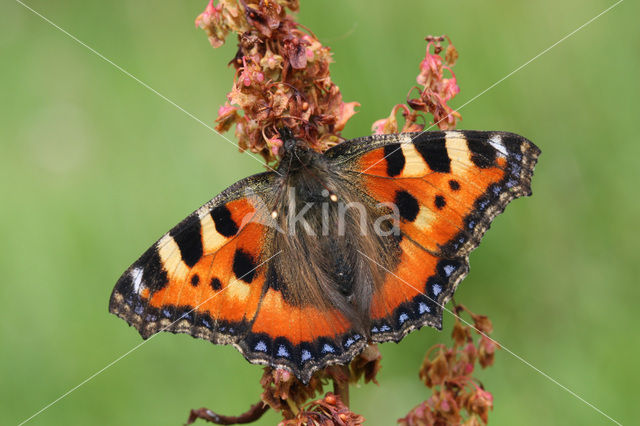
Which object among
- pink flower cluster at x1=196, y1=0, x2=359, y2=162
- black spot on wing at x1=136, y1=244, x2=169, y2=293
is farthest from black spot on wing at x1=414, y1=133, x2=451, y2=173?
black spot on wing at x1=136, y1=244, x2=169, y2=293

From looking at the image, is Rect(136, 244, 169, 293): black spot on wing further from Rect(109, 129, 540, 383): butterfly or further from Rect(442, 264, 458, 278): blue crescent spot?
Rect(442, 264, 458, 278): blue crescent spot

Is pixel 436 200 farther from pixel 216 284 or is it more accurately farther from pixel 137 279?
pixel 137 279

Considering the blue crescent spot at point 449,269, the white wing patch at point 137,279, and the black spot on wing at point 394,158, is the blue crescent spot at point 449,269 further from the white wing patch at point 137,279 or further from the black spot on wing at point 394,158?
the white wing patch at point 137,279

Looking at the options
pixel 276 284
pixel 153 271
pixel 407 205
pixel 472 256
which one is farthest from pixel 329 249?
pixel 472 256

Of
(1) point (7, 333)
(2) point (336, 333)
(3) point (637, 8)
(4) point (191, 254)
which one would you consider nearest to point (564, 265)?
(3) point (637, 8)

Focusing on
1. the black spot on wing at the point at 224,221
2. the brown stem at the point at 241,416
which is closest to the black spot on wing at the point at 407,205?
the black spot on wing at the point at 224,221

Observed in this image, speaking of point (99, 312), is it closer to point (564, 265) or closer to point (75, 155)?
point (75, 155)
